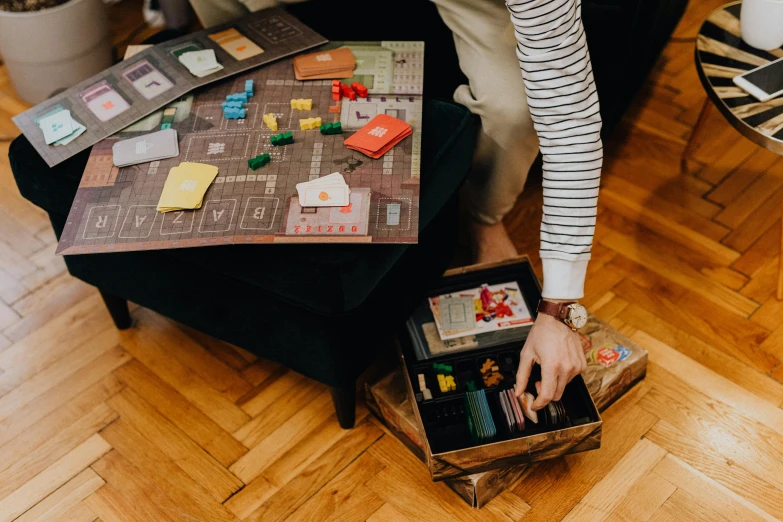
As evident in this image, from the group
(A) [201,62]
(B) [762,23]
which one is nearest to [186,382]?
(A) [201,62]

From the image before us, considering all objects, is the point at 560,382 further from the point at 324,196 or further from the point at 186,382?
the point at 186,382

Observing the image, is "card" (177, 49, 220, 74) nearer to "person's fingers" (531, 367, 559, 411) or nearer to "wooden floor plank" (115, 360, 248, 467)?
"wooden floor plank" (115, 360, 248, 467)

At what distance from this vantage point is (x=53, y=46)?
5.72ft

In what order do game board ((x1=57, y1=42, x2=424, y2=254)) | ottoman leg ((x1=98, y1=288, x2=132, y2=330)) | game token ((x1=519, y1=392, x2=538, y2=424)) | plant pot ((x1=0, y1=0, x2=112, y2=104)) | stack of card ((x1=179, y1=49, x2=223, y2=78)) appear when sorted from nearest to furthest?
1. game board ((x1=57, y1=42, x2=424, y2=254))
2. game token ((x1=519, y1=392, x2=538, y2=424))
3. stack of card ((x1=179, y1=49, x2=223, y2=78))
4. ottoman leg ((x1=98, y1=288, x2=132, y2=330))
5. plant pot ((x1=0, y1=0, x2=112, y2=104))

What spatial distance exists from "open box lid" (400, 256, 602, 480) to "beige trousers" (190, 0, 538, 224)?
17cm

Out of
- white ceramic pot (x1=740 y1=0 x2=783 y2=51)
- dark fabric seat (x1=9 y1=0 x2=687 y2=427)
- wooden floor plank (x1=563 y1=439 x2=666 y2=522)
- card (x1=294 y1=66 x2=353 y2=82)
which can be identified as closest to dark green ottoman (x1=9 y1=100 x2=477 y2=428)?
dark fabric seat (x1=9 y1=0 x2=687 y2=427)

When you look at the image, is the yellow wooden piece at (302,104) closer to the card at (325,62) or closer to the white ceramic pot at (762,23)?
the card at (325,62)

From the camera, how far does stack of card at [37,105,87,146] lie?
1114 millimetres

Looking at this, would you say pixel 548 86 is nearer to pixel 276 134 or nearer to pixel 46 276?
pixel 276 134

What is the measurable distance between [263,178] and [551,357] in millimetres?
467

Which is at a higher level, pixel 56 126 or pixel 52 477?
pixel 56 126

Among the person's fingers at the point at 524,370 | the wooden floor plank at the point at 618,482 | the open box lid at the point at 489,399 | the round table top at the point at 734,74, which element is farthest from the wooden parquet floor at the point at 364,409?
the round table top at the point at 734,74

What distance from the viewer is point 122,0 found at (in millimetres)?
2195

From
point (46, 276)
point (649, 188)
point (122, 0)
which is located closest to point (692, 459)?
point (649, 188)
